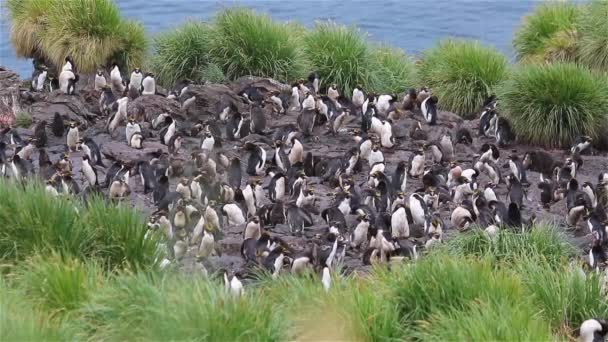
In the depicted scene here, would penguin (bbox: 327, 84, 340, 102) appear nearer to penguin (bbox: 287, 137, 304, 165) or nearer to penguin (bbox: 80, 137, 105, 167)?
penguin (bbox: 287, 137, 304, 165)

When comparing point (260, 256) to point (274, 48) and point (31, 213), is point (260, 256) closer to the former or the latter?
point (31, 213)

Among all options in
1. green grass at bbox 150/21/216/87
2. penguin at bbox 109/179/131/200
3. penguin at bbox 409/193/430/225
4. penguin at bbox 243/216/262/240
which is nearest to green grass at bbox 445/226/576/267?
penguin at bbox 409/193/430/225

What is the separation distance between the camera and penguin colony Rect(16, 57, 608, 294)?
12.3m

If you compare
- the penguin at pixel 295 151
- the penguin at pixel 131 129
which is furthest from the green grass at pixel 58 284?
the penguin at pixel 131 129

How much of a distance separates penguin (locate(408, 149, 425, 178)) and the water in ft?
65.6

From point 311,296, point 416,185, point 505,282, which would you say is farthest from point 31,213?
point 416,185

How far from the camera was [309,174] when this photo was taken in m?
15.6

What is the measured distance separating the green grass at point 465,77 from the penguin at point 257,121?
3.44 meters

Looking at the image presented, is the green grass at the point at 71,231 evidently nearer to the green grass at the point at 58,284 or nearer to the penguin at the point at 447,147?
the green grass at the point at 58,284

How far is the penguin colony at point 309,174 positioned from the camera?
12273 millimetres

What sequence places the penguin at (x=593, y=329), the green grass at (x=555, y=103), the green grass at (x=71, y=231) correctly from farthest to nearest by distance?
the green grass at (x=555, y=103) → the green grass at (x=71, y=231) → the penguin at (x=593, y=329)

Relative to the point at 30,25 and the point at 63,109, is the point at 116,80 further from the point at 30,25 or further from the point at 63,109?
the point at 30,25

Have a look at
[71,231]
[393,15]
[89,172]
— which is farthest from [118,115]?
[393,15]

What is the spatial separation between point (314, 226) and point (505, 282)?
5330mm
